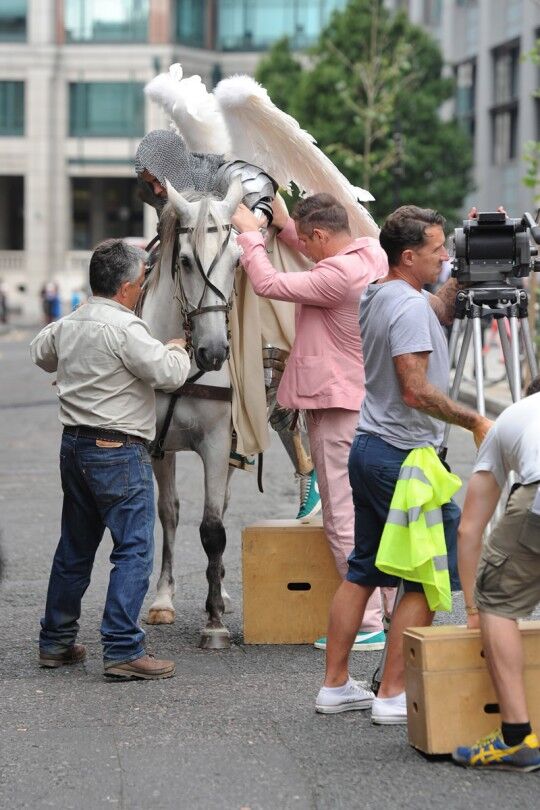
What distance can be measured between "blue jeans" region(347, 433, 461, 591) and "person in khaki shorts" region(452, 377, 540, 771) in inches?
21.5

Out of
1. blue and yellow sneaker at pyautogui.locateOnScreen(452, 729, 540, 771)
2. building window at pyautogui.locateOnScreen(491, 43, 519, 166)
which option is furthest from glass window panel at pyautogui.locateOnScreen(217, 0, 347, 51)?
blue and yellow sneaker at pyautogui.locateOnScreen(452, 729, 540, 771)

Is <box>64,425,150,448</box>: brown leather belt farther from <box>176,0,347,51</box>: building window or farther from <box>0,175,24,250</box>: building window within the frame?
<box>0,175,24,250</box>: building window

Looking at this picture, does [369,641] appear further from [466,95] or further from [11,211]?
[11,211]

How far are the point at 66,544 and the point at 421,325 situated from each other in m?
2.15

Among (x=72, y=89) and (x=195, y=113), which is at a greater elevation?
(x=72, y=89)

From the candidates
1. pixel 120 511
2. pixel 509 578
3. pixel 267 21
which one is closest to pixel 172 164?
pixel 120 511

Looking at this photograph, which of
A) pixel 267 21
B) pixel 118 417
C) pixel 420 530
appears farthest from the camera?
pixel 267 21

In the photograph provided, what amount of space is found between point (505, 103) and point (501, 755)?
140ft

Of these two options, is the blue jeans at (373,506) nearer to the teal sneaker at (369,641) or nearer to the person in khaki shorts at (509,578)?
the person in khaki shorts at (509,578)

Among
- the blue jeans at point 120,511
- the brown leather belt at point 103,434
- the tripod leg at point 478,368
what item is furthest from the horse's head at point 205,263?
the tripod leg at point 478,368

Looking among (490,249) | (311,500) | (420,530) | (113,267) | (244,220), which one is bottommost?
(311,500)

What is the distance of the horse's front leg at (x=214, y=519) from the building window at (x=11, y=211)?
77.3m

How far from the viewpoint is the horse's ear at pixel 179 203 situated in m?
7.05

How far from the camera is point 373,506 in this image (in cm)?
598
